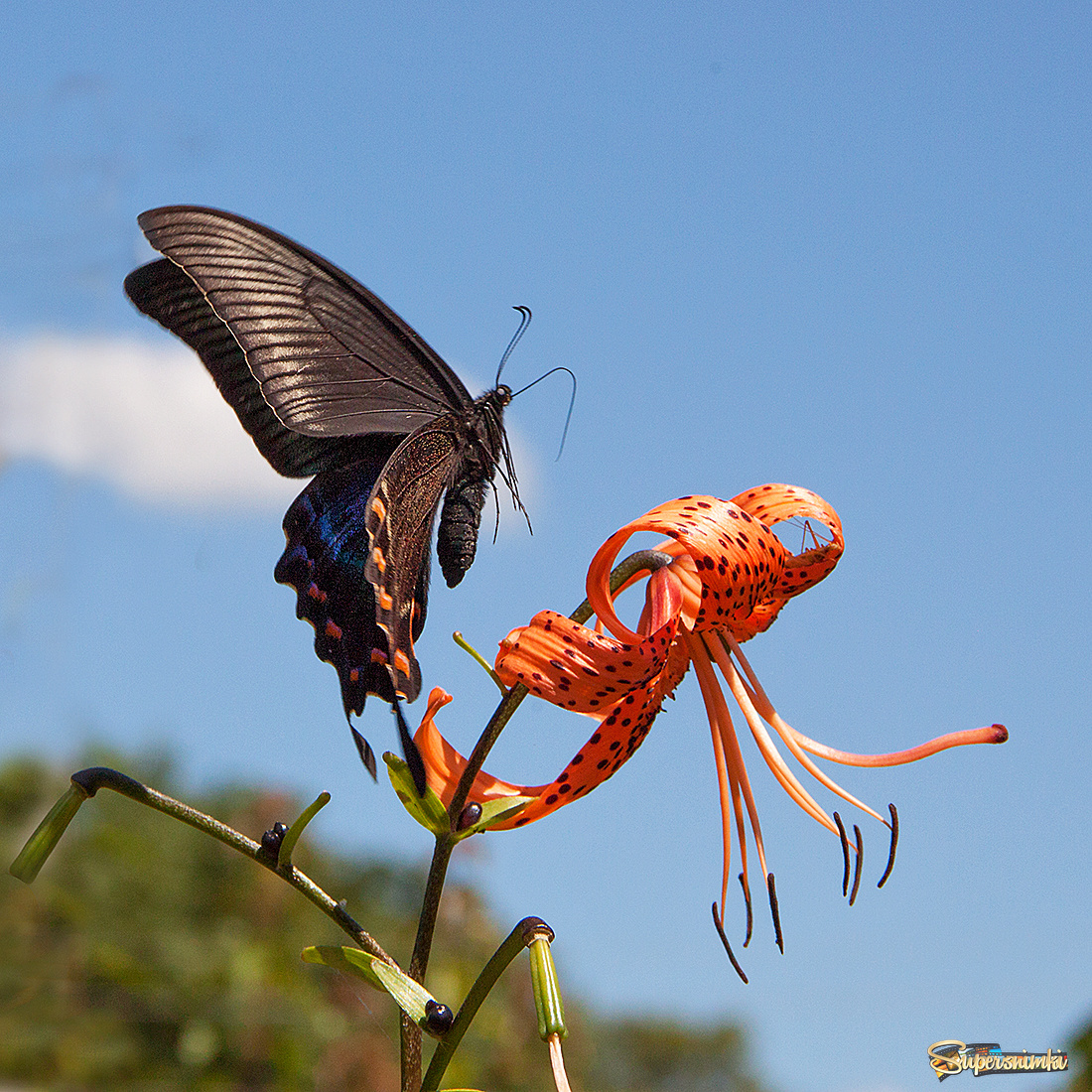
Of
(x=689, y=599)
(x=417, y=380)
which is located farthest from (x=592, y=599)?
(x=417, y=380)

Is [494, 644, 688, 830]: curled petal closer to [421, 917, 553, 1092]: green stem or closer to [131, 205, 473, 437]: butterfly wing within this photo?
[421, 917, 553, 1092]: green stem

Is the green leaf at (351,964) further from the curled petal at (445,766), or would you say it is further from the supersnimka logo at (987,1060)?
the supersnimka logo at (987,1060)

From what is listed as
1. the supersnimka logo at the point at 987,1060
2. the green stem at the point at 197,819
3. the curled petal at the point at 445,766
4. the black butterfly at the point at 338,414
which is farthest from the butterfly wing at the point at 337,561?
the supersnimka logo at the point at 987,1060

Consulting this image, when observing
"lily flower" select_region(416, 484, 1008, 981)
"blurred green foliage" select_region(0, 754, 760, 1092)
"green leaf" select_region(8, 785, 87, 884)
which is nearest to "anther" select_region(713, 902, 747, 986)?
"lily flower" select_region(416, 484, 1008, 981)

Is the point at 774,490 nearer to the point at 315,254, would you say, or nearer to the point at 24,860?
the point at 315,254

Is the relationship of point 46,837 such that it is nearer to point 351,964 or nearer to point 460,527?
point 351,964

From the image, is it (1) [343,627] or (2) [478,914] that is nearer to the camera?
(1) [343,627]
